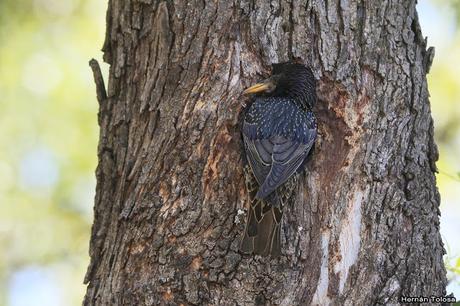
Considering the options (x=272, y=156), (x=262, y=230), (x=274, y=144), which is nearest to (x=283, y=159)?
(x=272, y=156)

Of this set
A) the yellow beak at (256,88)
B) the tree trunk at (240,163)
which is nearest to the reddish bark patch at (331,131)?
the tree trunk at (240,163)

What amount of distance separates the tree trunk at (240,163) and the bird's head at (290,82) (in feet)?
0.22

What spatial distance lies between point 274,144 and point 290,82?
0.38 metres

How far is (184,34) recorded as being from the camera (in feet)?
17.7

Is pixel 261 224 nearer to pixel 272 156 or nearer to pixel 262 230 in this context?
pixel 262 230

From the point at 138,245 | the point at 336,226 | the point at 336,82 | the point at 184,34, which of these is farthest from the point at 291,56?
the point at 138,245

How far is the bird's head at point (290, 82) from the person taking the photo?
5.25 metres

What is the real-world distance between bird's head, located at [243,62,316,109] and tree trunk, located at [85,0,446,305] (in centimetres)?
7

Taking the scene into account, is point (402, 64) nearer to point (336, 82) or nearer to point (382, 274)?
point (336, 82)

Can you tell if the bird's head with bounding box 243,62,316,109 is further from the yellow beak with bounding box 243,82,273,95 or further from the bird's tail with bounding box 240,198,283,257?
the bird's tail with bounding box 240,198,283,257

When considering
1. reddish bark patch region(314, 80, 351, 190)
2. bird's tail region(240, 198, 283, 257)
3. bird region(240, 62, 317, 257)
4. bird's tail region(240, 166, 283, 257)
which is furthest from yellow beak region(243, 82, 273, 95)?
bird's tail region(240, 198, 283, 257)

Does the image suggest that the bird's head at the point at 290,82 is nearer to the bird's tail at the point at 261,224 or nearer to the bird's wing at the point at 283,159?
the bird's wing at the point at 283,159

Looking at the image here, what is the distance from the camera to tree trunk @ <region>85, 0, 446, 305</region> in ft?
16.0

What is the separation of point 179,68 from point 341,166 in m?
1.11
